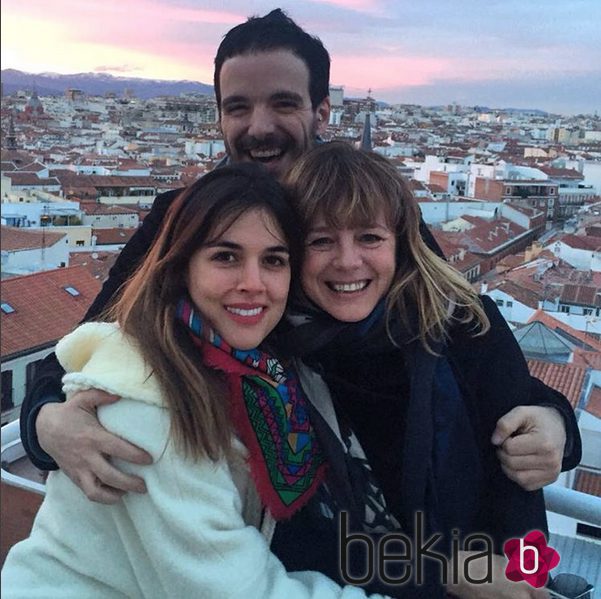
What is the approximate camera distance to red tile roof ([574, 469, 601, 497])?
8.54ft

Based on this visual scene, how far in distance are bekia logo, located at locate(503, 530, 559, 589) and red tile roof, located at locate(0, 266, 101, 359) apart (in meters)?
2.18

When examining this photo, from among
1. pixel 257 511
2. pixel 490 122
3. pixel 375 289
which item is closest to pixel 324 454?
pixel 257 511

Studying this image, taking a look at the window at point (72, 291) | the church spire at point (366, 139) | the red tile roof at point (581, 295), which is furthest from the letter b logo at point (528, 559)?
the window at point (72, 291)

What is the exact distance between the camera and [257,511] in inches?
30.7

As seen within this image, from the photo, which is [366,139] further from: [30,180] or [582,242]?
[30,180]

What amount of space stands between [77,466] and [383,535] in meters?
0.34

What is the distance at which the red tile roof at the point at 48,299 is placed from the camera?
10.4ft

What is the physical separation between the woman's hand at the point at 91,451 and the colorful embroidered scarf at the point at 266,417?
0.11 m

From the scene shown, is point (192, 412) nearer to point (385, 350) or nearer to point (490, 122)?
point (385, 350)

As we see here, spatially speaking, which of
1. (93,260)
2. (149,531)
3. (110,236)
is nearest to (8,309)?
(93,260)

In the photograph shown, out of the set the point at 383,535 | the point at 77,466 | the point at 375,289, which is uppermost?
the point at 375,289

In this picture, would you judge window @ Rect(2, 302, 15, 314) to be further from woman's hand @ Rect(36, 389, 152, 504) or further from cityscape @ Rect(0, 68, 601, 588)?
woman's hand @ Rect(36, 389, 152, 504)

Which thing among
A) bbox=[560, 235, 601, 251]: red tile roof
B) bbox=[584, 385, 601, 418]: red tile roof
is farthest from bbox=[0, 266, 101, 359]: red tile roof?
bbox=[560, 235, 601, 251]: red tile roof

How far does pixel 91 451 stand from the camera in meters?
0.72
